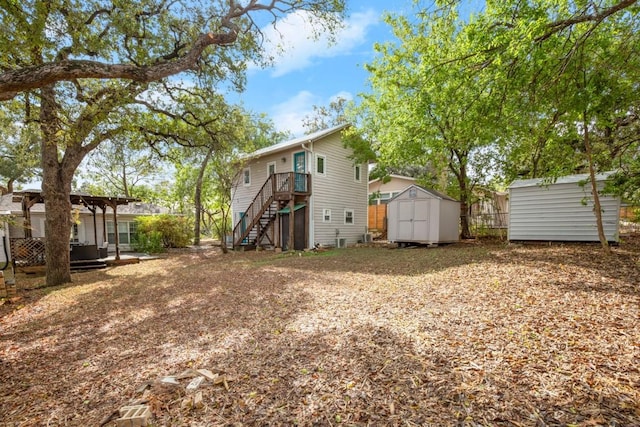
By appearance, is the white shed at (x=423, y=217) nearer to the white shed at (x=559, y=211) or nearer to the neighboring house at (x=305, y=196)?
the white shed at (x=559, y=211)

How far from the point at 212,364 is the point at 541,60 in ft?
21.2

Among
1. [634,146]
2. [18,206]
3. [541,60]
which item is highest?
[541,60]

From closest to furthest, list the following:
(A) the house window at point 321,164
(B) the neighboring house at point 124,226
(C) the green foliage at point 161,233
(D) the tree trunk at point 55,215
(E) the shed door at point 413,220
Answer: (D) the tree trunk at point 55,215
(E) the shed door at point 413,220
(A) the house window at point 321,164
(C) the green foliage at point 161,233
(B) the neighboring house at point 124,226

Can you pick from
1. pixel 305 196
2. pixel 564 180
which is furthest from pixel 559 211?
pixel 305 196

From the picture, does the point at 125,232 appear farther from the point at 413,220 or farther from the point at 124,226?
the point at 413,220

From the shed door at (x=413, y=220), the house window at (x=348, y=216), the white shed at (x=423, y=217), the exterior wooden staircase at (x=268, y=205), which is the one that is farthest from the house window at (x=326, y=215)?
the shed door at (x=413, y=220)

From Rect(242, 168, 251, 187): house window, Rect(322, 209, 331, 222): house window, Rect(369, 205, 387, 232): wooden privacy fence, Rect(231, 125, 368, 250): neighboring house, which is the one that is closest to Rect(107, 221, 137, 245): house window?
Rect(231, 125, 368, 250): neighboring house

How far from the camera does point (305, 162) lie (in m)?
14.7

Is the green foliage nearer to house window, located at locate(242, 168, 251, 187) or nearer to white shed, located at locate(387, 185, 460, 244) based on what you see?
house window, located at locate(242, 168, 251, 187)

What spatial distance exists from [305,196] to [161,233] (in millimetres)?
9133

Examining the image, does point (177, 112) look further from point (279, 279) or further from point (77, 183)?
point (77, 183)

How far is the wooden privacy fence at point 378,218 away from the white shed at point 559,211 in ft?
35.9

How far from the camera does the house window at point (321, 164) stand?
1484 cm

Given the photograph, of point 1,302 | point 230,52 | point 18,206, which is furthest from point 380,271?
point 18,206
